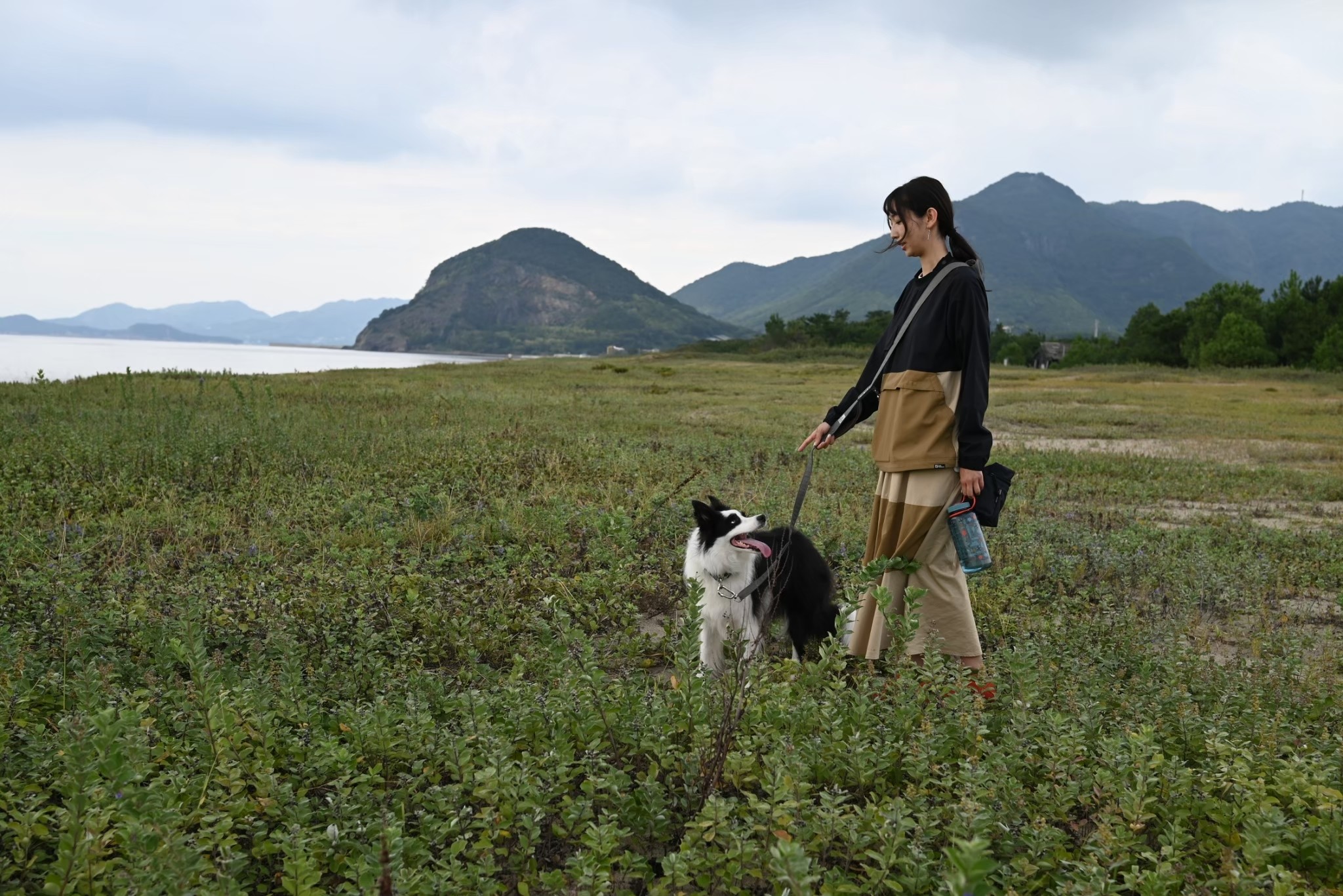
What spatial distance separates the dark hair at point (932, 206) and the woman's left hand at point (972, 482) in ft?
3.55

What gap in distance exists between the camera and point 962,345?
4082 millimetres

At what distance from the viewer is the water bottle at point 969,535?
4.11m

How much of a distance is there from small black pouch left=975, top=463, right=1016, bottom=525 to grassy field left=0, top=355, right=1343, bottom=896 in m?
A: 0.72

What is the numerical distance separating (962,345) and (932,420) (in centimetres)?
42

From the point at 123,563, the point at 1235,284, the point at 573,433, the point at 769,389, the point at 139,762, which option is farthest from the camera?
the point at 1235,284

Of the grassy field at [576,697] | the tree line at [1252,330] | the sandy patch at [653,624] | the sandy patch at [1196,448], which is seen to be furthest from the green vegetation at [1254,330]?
the sandy patch at [653,624]

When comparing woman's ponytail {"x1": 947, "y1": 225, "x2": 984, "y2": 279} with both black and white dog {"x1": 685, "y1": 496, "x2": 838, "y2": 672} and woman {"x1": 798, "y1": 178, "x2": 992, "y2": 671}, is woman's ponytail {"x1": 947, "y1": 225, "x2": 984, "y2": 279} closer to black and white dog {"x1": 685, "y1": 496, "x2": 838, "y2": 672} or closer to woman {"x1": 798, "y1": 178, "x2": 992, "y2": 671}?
woman {"x1": 798, "y1": 178, "x2": 992, "y2": 671}

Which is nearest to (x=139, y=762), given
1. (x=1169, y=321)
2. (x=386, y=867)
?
(x=386, y=867)

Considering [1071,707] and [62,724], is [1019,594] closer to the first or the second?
[1071,707]

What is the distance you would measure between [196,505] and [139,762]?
21.6 feet

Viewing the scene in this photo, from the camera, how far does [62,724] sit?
257 centimetres

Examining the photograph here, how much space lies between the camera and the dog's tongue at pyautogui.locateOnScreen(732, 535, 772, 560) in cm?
495

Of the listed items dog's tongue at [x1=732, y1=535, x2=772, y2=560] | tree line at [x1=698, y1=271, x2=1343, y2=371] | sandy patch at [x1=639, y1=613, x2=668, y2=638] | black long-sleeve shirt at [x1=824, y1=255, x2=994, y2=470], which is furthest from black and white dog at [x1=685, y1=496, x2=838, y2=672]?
tree line at [x1=698, y1=271, x2=1343, y2=371]

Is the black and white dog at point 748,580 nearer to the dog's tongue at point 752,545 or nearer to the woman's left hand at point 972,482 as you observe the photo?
the dog's tongue at point 752,545
